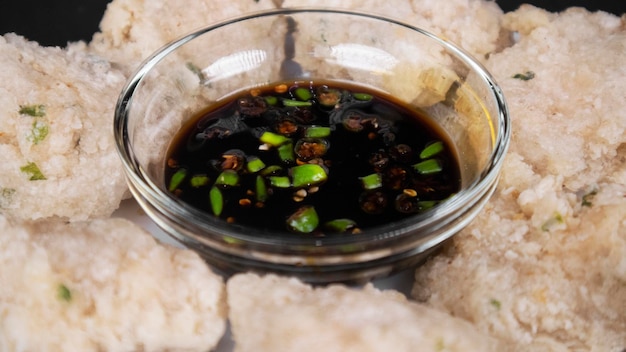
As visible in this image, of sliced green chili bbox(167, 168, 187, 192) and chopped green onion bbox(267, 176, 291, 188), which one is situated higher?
chopped green onion bbox(267, 176, 291, 188)

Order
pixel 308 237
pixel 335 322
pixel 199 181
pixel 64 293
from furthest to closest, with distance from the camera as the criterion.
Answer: pixel 199 181 < pixel 308 237 < pixel 64 293 < pixel 335 322

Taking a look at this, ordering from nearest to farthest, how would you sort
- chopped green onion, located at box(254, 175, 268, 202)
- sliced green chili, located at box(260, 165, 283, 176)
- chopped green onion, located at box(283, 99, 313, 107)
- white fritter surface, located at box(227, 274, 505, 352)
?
white fritter surface, located at box(227, 274, 505, 352) → chopped green onion, located at box(254, 175, 268, 202) → sliced green chili, located at box(260, 165, 283, 176) → chopped green onion, located at box(283, 99, 313, 107)

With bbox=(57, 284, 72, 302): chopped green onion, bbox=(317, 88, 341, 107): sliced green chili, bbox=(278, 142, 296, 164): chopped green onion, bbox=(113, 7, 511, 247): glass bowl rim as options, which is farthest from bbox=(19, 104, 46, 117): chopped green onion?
→ bbox=(317, 88, 341, 107): sliced green chili

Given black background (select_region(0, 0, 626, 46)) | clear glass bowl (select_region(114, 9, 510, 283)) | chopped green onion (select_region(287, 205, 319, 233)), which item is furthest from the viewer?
black background (select_region(0, 0, 626, 46))

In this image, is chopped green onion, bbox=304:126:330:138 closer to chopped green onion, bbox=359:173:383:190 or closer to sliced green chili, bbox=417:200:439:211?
chopped green onion, bbox=359:173:383:190

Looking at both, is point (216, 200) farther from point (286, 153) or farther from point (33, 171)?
point (33, 171)

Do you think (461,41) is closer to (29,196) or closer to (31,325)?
(29,196)

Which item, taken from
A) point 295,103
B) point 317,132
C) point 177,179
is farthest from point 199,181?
point 295,103

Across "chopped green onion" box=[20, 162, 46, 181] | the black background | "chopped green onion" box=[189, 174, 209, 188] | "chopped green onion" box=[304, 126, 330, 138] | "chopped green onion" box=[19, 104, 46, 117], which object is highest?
"chopped green onion" box=[19, 104, 46, 117]

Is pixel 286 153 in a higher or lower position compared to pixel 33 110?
lower
